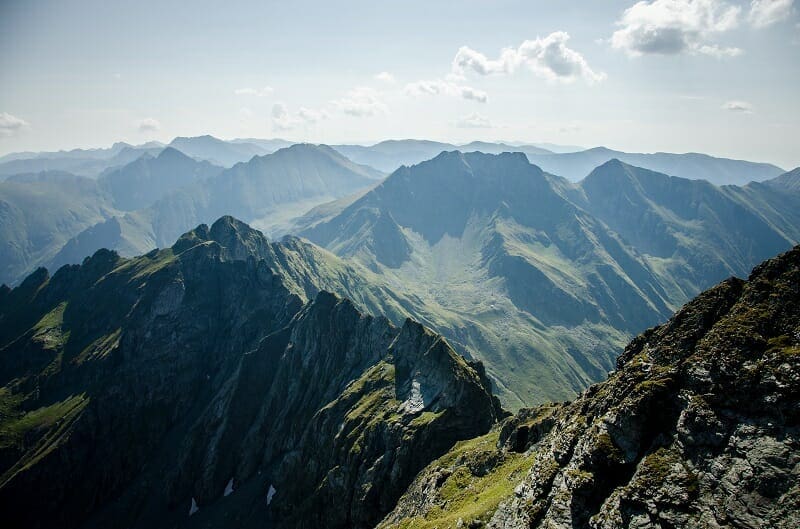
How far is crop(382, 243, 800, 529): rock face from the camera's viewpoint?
94.6 feet

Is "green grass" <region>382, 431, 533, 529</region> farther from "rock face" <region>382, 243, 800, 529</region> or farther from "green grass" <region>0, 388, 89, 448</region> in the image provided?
"green grass" <region>0, 388, 89, 448</region>

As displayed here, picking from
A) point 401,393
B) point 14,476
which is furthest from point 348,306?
point 14,476

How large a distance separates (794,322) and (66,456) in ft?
752

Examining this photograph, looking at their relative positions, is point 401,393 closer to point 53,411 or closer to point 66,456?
point 66,456

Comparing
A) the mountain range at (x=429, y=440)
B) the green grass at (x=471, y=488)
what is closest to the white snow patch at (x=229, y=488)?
the mountain range at (x=429, y=440)

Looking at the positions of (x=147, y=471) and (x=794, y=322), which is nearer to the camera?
(x=794, y=322)

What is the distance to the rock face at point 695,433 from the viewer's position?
94.6 ft

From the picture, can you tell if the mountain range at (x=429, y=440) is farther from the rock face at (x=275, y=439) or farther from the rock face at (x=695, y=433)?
the rock face at (x=275, y=439)

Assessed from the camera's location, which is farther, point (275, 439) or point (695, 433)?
point (275, 439)

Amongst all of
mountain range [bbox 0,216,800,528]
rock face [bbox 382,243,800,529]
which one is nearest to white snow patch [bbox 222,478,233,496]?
mountain range [bbox 0,216,800,528]

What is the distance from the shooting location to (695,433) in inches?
1323

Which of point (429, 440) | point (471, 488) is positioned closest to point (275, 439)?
point (429, 440)

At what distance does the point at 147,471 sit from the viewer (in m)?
180

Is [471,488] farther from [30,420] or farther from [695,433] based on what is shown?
[30,420]
